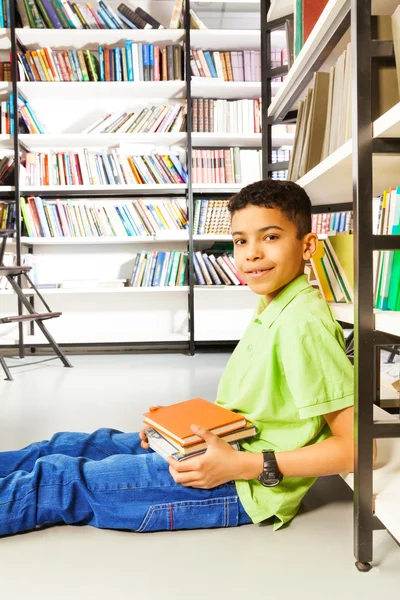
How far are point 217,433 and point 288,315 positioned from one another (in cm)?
25

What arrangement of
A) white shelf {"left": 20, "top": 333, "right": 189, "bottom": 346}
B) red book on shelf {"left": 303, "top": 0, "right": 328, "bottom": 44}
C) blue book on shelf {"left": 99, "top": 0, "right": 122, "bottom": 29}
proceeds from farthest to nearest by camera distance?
white shelf {"left": 20, "top": 333, "right": 189, "bottom": 346} → blue book on shelf {"left": 99, "top": 0, "right": 122, "bottom": 29} → red book on shelf {"left": 303, "top": 0, "right": 328, "bottom": 44}

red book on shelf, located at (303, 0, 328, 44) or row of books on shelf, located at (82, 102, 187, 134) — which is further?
row of books on shelf, located at (82, 102, 187, 134)

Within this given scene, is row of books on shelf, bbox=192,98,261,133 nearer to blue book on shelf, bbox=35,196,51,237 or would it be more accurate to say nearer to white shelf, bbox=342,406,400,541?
blue book on shelf, bbox=35,196,51,237

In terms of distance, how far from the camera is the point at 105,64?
3.44 m

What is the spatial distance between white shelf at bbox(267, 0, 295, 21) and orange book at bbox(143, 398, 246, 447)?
5.40 ft

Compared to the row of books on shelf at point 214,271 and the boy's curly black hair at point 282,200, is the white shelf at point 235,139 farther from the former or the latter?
the boy's curly black hair at point 282,200

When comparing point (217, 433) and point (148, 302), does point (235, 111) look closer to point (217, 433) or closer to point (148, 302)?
point (148, 302)

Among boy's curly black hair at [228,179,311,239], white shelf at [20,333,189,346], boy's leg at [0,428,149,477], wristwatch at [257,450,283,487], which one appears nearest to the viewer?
wristwatch at [257,450,283,487]

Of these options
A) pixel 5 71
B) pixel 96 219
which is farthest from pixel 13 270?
pixel 5 71

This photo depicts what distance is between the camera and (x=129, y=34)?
342cm

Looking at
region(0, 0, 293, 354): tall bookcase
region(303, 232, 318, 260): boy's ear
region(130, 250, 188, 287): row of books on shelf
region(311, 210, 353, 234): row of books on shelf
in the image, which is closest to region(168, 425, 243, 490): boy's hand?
region(303, 232, 318, 260): boy's ear

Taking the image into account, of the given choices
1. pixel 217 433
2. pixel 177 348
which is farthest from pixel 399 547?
pixel 177 348

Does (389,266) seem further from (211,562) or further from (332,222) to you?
(332,222)

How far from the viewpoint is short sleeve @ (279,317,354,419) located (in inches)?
33.6
